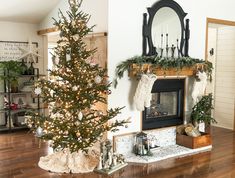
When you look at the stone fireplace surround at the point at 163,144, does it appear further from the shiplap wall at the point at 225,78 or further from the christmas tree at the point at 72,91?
the shiplap wall at the point at 225,78

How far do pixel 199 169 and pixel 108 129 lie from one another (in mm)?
1314

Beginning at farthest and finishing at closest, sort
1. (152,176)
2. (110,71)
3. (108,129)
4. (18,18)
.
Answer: (18,18)
(110,71)
(108,129)
(152,176)

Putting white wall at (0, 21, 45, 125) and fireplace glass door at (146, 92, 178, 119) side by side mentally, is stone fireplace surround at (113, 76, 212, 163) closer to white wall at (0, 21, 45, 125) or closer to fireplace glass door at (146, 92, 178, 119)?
fireplace glass door at (146, 92, 178, 119)

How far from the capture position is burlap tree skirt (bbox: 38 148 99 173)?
3707mm

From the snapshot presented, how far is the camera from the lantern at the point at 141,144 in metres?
4.25

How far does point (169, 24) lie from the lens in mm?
4676

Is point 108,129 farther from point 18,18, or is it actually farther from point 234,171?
point 18,18

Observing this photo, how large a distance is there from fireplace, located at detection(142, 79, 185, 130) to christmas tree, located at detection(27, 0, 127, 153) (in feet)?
3.78

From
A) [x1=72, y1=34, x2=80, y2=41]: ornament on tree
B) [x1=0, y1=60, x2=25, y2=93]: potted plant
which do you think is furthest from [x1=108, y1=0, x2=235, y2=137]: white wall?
[x1=0, y1=60, x2=25, y2=93]: potted plant

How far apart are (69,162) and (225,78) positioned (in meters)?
3.99

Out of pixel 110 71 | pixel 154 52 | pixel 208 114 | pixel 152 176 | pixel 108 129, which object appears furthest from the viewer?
pixel 208 114

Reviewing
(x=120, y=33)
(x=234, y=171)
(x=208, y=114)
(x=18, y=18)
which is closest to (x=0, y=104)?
(x=18, y=18)

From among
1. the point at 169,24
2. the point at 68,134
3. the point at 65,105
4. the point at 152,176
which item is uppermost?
the point at 169,24

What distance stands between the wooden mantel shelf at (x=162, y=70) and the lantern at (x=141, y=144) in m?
0.91
